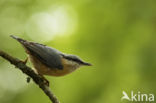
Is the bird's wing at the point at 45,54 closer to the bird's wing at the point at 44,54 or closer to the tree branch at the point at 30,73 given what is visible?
the bird's wing at the point at 44,54

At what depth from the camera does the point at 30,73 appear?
14.2ft

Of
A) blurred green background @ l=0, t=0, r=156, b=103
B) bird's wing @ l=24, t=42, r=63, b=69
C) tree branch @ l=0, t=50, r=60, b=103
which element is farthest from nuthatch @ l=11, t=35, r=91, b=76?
blurred green background @ l=0, t=0, r=156, b=103

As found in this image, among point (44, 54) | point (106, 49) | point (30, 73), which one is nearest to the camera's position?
point (30, 73)

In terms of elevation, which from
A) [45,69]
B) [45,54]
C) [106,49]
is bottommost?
[106,49]

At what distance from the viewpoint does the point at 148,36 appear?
906cm

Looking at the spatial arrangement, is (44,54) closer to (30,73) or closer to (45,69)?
(45,69)

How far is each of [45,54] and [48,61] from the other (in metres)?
0.09

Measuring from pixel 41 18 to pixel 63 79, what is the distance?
120 inches

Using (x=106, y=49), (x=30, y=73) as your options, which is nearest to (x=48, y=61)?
(x=30, y=73)

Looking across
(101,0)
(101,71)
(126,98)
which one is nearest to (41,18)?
(101,0)

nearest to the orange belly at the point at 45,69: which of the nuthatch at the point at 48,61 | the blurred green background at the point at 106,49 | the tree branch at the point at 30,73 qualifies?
the nuthatch at the point at 48,61

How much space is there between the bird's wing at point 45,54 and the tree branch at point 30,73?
17.7 inches

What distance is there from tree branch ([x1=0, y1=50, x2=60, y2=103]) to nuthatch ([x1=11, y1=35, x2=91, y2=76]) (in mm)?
374

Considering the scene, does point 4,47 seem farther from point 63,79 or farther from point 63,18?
point 63,79
